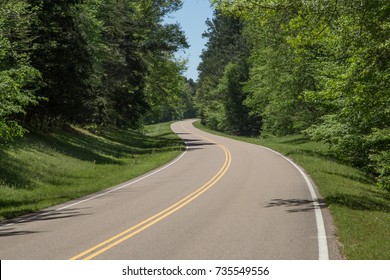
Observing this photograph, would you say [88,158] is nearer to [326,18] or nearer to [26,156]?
[26,156]

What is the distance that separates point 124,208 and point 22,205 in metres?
3.89

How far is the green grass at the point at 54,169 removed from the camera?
15.7 meters

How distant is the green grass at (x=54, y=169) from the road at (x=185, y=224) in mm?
1405

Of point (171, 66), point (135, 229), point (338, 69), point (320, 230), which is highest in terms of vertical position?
point (171, 66)

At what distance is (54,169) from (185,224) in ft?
40.9

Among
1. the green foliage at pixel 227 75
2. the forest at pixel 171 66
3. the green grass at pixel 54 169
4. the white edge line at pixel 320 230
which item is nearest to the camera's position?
the white edge line at pixel 320 230

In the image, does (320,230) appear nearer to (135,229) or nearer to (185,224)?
(185,224)

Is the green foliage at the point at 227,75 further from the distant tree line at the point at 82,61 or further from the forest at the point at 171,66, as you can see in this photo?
the distant tree line at the point at 82,61

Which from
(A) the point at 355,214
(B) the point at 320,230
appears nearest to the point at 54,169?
Answer: (A) the point at 355,214

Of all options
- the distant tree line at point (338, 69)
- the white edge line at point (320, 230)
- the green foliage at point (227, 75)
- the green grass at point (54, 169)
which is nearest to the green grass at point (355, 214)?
the white edge line at point (320, 230)

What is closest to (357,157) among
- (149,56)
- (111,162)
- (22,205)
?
(111,162)

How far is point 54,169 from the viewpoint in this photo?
2123 cm

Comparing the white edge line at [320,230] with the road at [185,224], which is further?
Result: the road at [185,224]

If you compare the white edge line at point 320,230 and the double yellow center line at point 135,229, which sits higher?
the white edge line at point 320,230
